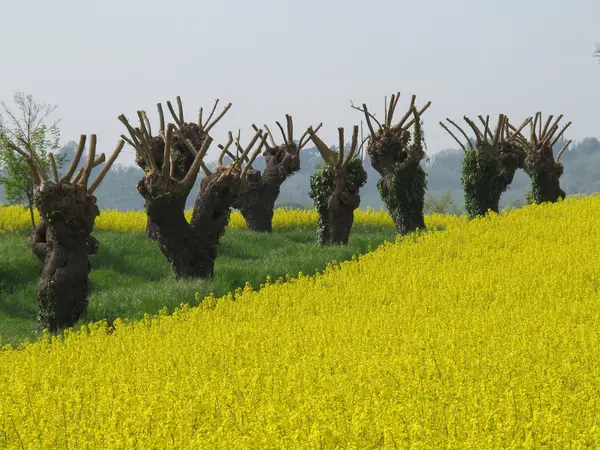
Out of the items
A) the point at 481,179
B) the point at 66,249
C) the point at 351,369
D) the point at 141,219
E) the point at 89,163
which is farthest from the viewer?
the point at 141,219

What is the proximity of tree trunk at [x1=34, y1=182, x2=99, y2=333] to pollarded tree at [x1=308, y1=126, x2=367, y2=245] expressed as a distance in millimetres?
10289

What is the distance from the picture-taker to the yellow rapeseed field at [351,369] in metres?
6.04

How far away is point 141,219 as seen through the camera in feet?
102

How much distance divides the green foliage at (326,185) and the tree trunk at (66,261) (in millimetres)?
10717

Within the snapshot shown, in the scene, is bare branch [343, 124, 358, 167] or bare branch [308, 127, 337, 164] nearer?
bare branch [343, 124, 358, 167]

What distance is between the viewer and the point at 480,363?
8.37 meters

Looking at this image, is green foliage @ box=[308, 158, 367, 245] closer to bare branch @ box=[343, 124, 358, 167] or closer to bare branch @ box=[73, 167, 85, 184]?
bare branch @ box=[343, 124, 358, 167]

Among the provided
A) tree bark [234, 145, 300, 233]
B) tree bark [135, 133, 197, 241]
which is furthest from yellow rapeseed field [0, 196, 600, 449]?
tree bark [234, 145, 300, 233]

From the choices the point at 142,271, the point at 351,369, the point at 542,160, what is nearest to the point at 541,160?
the point at 542,160

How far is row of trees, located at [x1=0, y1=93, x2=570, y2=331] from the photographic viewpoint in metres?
16.4

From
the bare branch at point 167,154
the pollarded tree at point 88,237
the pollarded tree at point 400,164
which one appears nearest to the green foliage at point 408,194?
the pollarded tree at point 400,164

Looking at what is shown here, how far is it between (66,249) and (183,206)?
11.6 feet

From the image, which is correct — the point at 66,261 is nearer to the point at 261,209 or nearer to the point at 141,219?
the point at 141,219

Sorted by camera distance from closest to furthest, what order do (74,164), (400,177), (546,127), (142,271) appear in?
1. (74,164)
2. (142,271)
3. (400,177)
4. (546,127)
